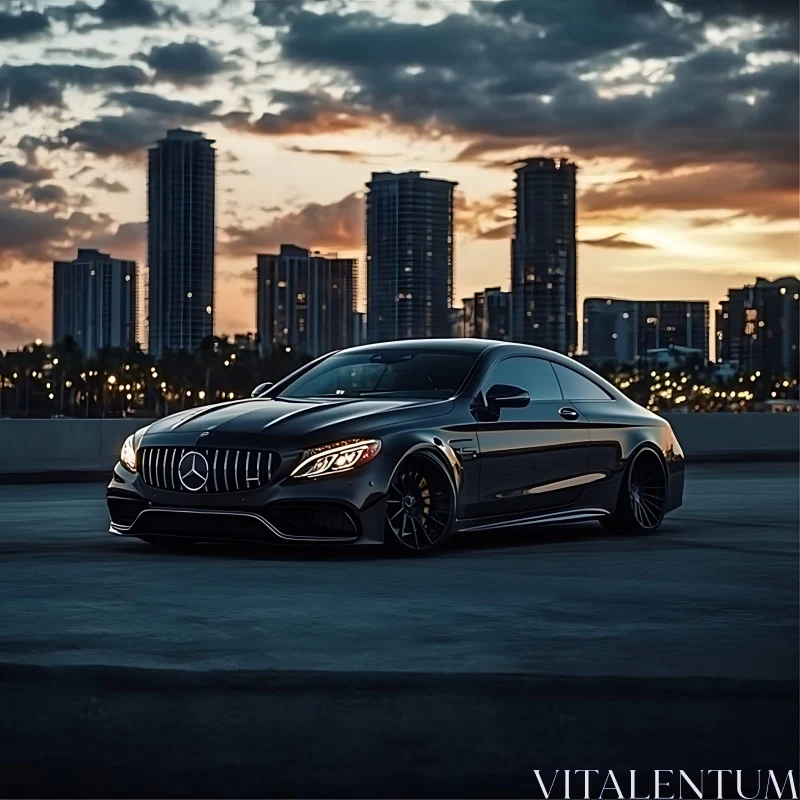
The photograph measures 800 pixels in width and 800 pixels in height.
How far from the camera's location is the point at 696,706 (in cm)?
584

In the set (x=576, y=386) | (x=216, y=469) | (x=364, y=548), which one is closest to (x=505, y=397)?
(x=576, y=386)

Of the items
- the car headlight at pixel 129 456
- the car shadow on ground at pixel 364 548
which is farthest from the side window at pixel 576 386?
the car headlight at pixel 129 456

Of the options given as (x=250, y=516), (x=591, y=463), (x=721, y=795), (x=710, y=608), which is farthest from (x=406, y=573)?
(x=721, y=795)

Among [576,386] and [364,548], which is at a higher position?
[576,386]

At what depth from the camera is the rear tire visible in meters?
13.2

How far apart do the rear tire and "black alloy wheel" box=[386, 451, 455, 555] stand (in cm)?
214

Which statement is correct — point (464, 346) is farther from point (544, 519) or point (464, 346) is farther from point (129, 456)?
point (129, 456)

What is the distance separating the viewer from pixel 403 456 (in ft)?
36.6

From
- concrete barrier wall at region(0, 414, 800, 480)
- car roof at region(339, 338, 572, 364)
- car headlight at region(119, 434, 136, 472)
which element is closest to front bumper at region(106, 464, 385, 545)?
car headlight at region(119, 434, 136, 472)

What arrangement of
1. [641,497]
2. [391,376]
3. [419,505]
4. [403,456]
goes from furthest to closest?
[641,497]
[391,376]
[419,505]
[403,456]

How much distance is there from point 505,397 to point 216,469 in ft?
7.22

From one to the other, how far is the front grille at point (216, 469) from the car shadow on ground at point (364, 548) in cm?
47

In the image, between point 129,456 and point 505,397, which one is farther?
point 505,397

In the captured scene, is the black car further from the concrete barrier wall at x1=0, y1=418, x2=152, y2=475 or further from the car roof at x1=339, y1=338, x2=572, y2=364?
the concrete barrier wall at x1=0, y1=418, x2=152, y2=475
